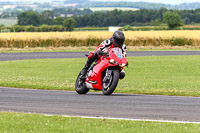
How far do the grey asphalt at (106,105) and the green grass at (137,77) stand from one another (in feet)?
7.46

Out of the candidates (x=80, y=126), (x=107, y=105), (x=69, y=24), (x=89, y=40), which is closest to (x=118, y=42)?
(x=107, y=105)

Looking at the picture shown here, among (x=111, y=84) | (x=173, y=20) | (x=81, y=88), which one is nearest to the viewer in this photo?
(x=111, y=84)

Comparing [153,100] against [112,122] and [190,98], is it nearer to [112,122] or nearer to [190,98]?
[190,98]

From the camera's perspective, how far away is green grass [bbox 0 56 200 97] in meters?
18.4

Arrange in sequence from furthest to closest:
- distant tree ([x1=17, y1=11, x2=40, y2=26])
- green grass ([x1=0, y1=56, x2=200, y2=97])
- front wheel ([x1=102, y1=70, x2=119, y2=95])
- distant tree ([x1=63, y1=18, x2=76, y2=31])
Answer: distant tree ([x1=17, y1=11, x2=40, y2=26])
distant tree ([x1=63, y1=18, x2=76, y2=31])
green grass ([x1=0, y1=56, x2=200, y2=97])
front wheel ([x1=102, y1=70, x2=119, y2=95])

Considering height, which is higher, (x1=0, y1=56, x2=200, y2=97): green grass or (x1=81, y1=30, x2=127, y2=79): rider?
(x1=81, y1=30, x2=127, y2=79): rider

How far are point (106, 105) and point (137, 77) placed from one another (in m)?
11.6

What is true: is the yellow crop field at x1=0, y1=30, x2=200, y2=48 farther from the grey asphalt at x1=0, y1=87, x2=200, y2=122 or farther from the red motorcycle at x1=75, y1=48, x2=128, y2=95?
the red motorcycle at x1=75, y1=48, x2=128, y2=95

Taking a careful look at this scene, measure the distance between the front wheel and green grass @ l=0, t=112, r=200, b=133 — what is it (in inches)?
158

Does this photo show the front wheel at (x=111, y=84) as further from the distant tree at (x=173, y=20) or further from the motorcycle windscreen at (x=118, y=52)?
the distant tree at (x=173, y=20)

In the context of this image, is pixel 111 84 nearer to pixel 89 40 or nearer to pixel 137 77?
pixel 137 77

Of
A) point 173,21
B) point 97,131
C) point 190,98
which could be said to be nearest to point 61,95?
point 190,98

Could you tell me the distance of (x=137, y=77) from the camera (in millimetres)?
24609

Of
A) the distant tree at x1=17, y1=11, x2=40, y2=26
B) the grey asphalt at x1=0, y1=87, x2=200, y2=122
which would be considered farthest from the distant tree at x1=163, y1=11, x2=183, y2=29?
the grey asphalt at x1=0, y1=87, x2=200, y2=122
